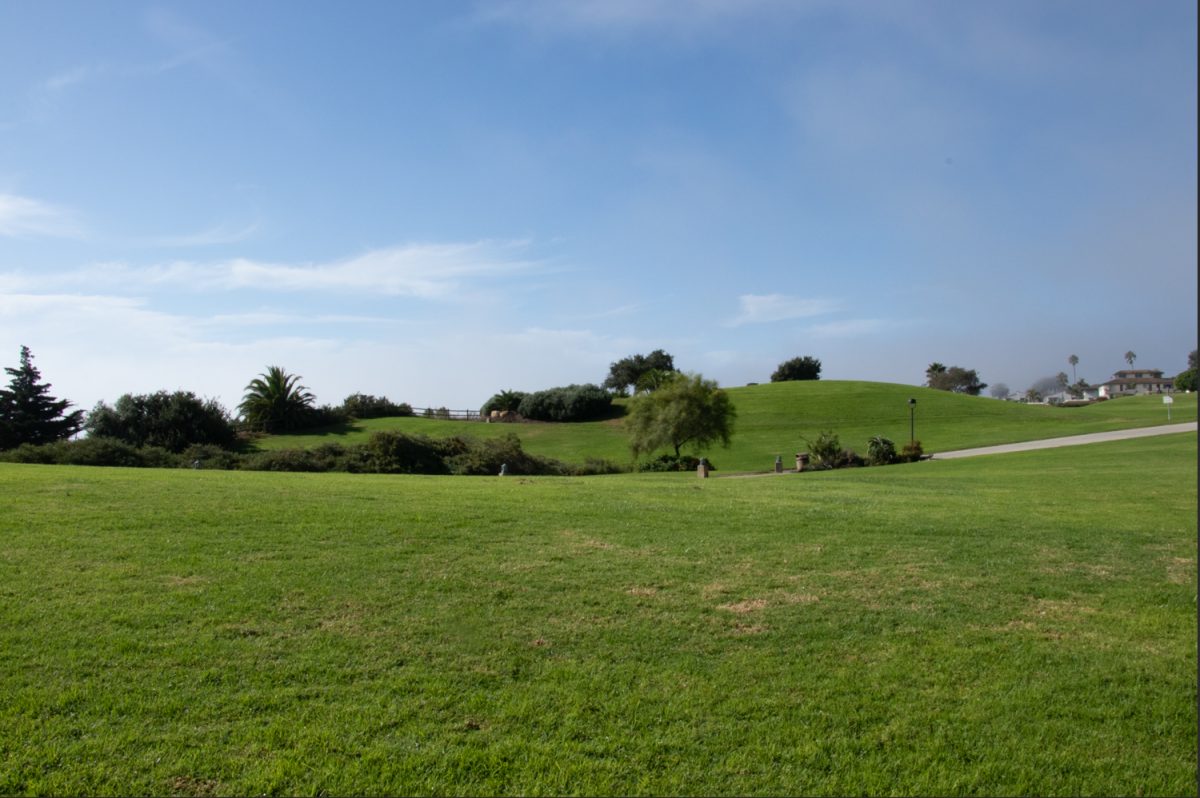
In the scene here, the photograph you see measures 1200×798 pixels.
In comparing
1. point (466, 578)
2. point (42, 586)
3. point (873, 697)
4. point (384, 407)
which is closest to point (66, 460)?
point (42, 586)

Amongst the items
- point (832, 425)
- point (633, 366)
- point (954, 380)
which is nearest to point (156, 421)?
point (832, 425)

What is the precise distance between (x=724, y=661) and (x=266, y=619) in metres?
4.12

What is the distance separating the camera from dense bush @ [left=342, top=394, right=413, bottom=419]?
76375 mm

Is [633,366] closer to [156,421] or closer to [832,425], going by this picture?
[832,425]

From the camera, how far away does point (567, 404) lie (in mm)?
73062

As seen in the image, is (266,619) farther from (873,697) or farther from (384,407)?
(384,407)

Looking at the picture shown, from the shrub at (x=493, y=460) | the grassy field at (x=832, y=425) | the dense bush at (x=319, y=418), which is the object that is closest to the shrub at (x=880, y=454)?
the grassy field at (x=832, y=425)

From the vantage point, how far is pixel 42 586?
7.61 m

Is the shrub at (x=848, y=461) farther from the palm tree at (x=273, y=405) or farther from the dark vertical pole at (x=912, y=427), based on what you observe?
the palm tree at (x=273, y=405)

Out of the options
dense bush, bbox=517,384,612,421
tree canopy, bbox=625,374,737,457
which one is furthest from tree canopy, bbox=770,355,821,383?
tree canopy, bbox=625,374,737,457

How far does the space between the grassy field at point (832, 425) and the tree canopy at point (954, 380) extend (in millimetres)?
61616

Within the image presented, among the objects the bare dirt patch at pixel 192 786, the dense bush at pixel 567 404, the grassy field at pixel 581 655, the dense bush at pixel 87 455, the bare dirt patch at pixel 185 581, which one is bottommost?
the bare dirt patch at pixel 192 786

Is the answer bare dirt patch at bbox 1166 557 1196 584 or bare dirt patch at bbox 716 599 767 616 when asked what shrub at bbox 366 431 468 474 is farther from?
bare dirt patch at bbox 1166 557 1196 584

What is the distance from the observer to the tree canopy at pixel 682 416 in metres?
43.4
